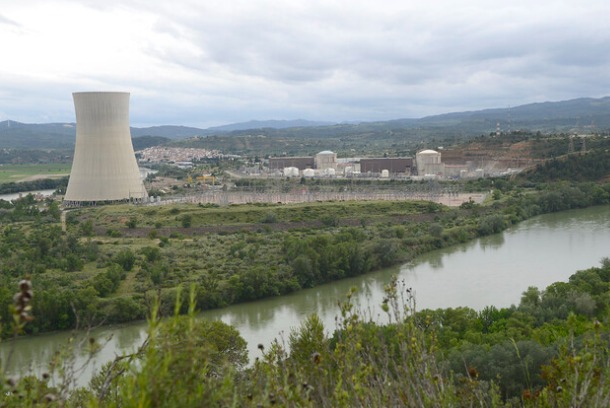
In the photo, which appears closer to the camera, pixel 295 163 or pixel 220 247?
pixel 220 247

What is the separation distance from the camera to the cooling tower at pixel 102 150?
55.1 ft

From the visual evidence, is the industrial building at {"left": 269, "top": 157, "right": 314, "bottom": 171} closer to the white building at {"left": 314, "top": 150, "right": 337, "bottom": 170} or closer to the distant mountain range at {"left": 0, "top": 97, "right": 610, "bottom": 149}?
the white building at {"left": 314, "top": 150, "right": 337, "bottom": 170}

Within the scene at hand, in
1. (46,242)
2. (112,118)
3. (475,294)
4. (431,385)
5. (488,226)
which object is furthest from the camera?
(112,118)

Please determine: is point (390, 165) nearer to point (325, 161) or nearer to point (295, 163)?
point (325, 161)

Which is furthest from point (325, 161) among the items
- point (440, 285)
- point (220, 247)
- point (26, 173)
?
point (440, 285)

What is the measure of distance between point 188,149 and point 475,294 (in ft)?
149

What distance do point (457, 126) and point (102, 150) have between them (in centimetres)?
6799

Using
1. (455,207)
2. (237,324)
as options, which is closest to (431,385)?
(237,324)

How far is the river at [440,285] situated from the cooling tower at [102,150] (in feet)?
27.5

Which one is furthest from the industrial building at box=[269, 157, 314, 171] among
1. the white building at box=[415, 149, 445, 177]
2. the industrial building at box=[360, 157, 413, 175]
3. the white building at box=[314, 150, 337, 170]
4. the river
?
the river

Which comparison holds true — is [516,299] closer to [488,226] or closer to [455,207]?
[488,226]

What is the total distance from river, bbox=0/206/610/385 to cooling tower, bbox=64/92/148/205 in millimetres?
8385

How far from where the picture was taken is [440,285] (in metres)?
10.7

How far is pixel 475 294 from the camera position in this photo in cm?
995
